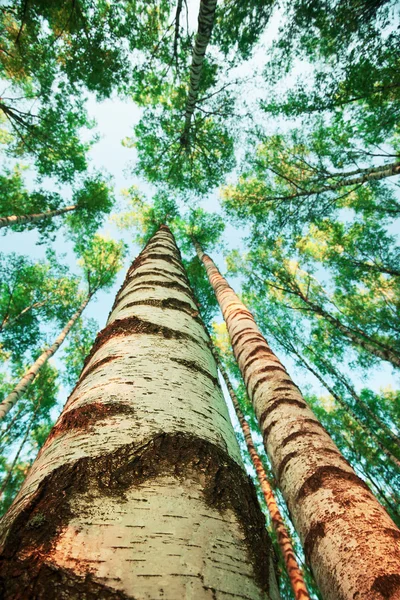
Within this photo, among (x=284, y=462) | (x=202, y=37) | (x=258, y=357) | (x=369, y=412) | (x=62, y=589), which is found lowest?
(x=62, y=589)

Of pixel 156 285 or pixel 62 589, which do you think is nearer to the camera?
pixel 62 589

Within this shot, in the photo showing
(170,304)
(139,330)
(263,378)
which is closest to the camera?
(139,330)

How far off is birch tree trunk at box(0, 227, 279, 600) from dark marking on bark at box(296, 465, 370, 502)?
0.72 m

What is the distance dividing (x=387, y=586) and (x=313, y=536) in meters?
0.35

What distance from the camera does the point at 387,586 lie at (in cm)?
89

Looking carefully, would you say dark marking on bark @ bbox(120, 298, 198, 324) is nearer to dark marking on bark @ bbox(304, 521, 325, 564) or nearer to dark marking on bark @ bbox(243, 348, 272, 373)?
dark marking on bark @ bbox(243, 348, 272, 373)

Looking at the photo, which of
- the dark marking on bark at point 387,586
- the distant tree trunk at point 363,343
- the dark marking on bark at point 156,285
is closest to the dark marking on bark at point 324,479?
the dark marking on bark at point 387,586

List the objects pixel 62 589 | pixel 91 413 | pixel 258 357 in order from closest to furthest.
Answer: pixel 62 589
pixel 91 413
pixel 258 357

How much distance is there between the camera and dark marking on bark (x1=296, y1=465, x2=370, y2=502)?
1298mm

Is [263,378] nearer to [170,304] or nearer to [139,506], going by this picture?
[170,304]

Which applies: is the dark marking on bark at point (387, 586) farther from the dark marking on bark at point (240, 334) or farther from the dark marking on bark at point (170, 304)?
the dark marking on bark at point (240, 334)

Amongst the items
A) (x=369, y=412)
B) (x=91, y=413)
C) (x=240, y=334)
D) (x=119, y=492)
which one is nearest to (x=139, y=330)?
(x=91, y=413)

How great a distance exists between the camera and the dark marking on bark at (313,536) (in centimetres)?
117

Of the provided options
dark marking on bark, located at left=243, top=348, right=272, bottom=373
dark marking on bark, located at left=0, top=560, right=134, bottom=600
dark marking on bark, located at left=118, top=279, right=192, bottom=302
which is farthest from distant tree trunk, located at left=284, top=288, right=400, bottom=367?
dark marking on bark, located at left=0, top=560, right=134, bottom=600
